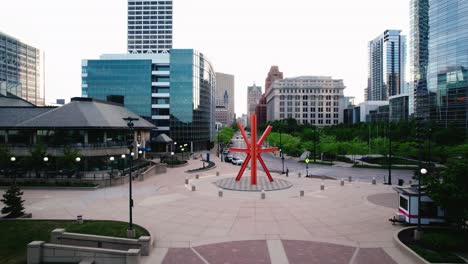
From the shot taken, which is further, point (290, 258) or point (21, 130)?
point (21, 130)

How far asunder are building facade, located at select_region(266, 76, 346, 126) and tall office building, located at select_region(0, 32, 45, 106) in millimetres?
127660

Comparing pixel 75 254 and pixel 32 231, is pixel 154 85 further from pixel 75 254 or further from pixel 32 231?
pixel 75 254

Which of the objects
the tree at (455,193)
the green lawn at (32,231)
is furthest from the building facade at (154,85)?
the tree at (455,193)

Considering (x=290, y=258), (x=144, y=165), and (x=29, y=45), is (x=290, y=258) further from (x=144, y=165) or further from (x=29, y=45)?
(x=29, y=45)

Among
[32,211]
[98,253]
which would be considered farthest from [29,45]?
[98,253]

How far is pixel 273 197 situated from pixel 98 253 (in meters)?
18.4

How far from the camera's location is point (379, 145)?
204ft

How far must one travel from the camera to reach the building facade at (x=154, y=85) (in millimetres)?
84312

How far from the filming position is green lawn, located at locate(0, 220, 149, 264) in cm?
1634

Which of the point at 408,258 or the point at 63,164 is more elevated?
the point at 63,164

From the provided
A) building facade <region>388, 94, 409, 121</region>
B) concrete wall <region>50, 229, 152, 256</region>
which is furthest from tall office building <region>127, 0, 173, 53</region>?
concrete wall <region>50, 229, 152, 256</region>

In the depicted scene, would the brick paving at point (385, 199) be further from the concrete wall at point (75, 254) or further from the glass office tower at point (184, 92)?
the glass office tower at point (184, 92)

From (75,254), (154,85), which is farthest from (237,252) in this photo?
(154,85)

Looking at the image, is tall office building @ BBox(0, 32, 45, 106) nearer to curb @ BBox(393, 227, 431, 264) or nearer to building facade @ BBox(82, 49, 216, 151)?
building facade @ BBox(82, 49, 216, 151)
